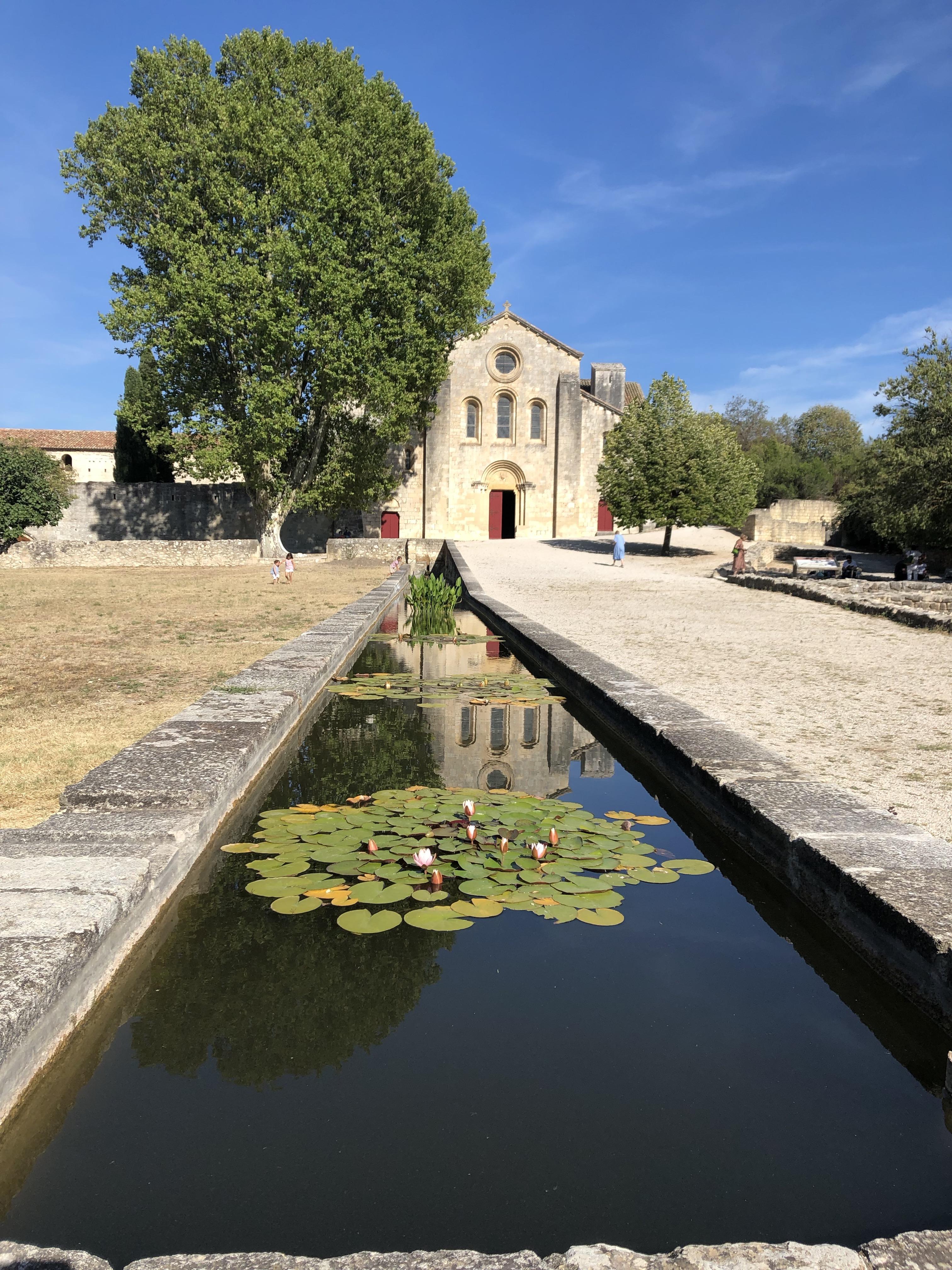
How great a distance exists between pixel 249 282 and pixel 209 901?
22025 mm

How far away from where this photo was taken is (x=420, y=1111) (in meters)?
1.88

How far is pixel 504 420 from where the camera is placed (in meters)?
40.3

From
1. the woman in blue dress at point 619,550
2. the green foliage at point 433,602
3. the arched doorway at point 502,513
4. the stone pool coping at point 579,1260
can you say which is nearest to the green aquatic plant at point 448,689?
the green foliage at point 433,602

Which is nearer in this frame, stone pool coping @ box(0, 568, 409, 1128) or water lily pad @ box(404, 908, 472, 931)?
stone pool coping @ box(0, 568, 409, 1128)

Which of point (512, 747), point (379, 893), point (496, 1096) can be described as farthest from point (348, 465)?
point (496, 1096)

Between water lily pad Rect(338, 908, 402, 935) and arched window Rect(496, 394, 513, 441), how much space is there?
3888cm

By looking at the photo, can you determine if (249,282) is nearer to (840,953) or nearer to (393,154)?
(393,154)

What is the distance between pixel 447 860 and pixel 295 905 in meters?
0.65

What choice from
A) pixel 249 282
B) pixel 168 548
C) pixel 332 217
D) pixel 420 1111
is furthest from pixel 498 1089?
pixel 168 548

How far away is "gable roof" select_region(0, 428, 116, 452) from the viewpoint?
1955 inches

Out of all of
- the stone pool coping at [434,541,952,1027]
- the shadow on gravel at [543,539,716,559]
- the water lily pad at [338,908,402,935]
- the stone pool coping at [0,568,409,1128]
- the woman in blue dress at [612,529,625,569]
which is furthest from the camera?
the shadow on gravel at [543,539,716,559]

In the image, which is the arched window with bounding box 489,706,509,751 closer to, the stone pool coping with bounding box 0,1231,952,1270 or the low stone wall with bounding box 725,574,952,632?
the stone pool coping with bounding box 0,1231,952,1270

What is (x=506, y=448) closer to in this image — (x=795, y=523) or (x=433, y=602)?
(x=795, y=523)

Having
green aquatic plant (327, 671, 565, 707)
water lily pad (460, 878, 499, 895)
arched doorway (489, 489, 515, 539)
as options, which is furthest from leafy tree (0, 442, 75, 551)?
water lily pad (460, 878, 499, 895)
